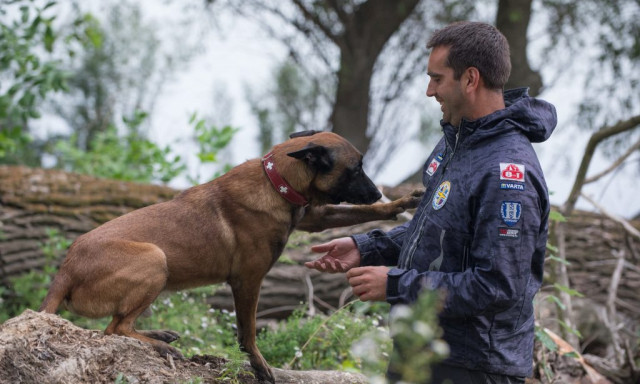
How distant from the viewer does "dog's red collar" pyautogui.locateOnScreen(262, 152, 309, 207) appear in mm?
3934

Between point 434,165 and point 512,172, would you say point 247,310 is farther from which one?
point 512,172

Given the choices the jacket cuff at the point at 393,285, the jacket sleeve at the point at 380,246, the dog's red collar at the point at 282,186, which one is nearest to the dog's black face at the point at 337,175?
the dog's red collar at the point at 282,186

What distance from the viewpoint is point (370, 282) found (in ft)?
9.48

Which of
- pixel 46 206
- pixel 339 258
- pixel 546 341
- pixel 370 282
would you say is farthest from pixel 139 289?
pixel 46 206

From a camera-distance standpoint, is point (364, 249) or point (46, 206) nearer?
point (364, 249)

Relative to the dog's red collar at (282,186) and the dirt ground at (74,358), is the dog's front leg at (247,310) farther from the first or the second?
the dog's red collar at (282,186)

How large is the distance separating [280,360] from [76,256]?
1930mm

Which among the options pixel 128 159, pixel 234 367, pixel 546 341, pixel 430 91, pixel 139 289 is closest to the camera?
pixel 430 91

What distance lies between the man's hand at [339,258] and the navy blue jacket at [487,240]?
428 millimetres

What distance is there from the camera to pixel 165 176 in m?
8.30

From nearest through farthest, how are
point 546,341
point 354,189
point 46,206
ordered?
point 354,189
point 546,341
point 46,206

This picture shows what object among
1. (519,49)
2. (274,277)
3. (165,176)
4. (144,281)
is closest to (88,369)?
(144,281)

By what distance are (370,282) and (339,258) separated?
655 millimetres

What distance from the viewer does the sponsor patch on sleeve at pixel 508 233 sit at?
8.70 ft
